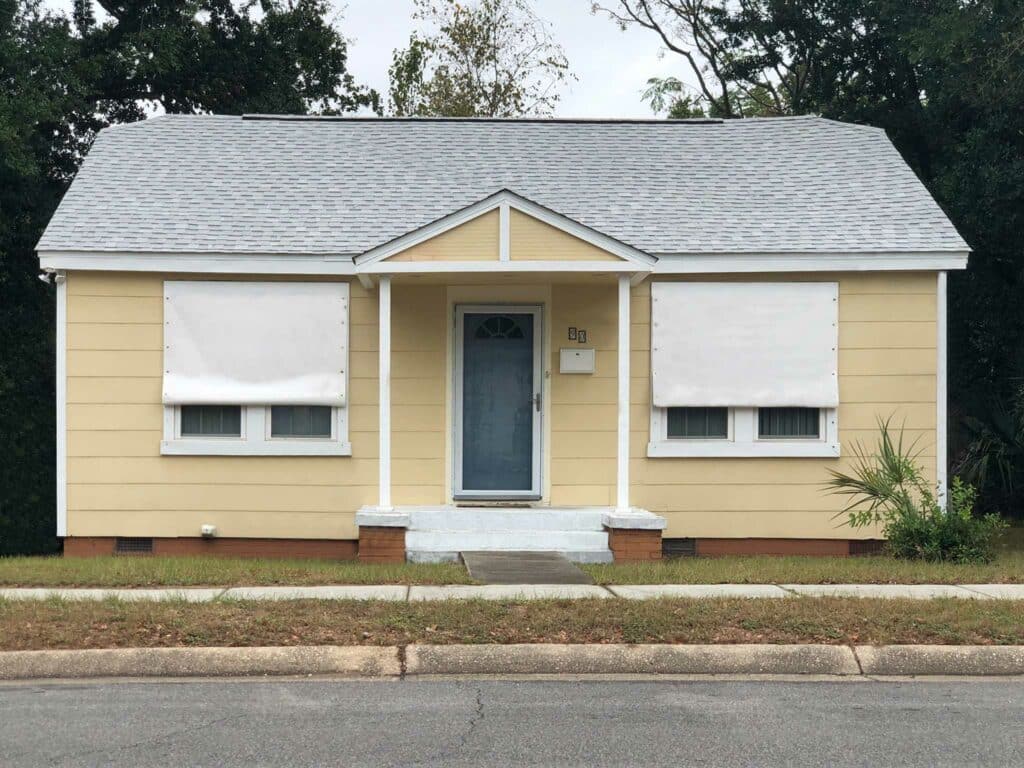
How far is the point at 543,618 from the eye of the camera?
7730mm

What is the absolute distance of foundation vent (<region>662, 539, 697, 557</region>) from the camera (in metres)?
12.9

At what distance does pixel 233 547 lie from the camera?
12.7m

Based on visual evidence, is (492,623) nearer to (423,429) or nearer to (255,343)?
(423,429)

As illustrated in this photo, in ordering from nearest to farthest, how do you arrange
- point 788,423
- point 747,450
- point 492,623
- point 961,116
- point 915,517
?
point 492,623 < point 915,517 < point 747,450 < point 788,423 < point 961,116

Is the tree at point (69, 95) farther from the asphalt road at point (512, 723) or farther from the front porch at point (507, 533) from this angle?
the asphalt road at point (512, 723)

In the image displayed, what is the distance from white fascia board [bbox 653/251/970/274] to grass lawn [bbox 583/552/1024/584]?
327cm

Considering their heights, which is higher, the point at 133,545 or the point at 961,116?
the point at 961,116

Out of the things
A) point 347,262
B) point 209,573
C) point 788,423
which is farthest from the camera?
point 788,423

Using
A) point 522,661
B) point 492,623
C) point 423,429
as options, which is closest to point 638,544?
point 423,429

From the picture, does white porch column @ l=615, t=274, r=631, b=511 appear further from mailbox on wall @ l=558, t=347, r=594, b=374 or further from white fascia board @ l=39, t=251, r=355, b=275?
white fascia board @ l=39, t=251, r=355, b=275

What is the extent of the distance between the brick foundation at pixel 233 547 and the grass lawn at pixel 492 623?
435 centimetres

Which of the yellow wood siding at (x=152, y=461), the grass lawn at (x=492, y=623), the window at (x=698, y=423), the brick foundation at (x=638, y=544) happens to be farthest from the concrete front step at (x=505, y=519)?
the grass lawn at (x=492, y=623)

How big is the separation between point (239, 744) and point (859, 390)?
9040 millimetres

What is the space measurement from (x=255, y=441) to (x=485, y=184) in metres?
4.21
